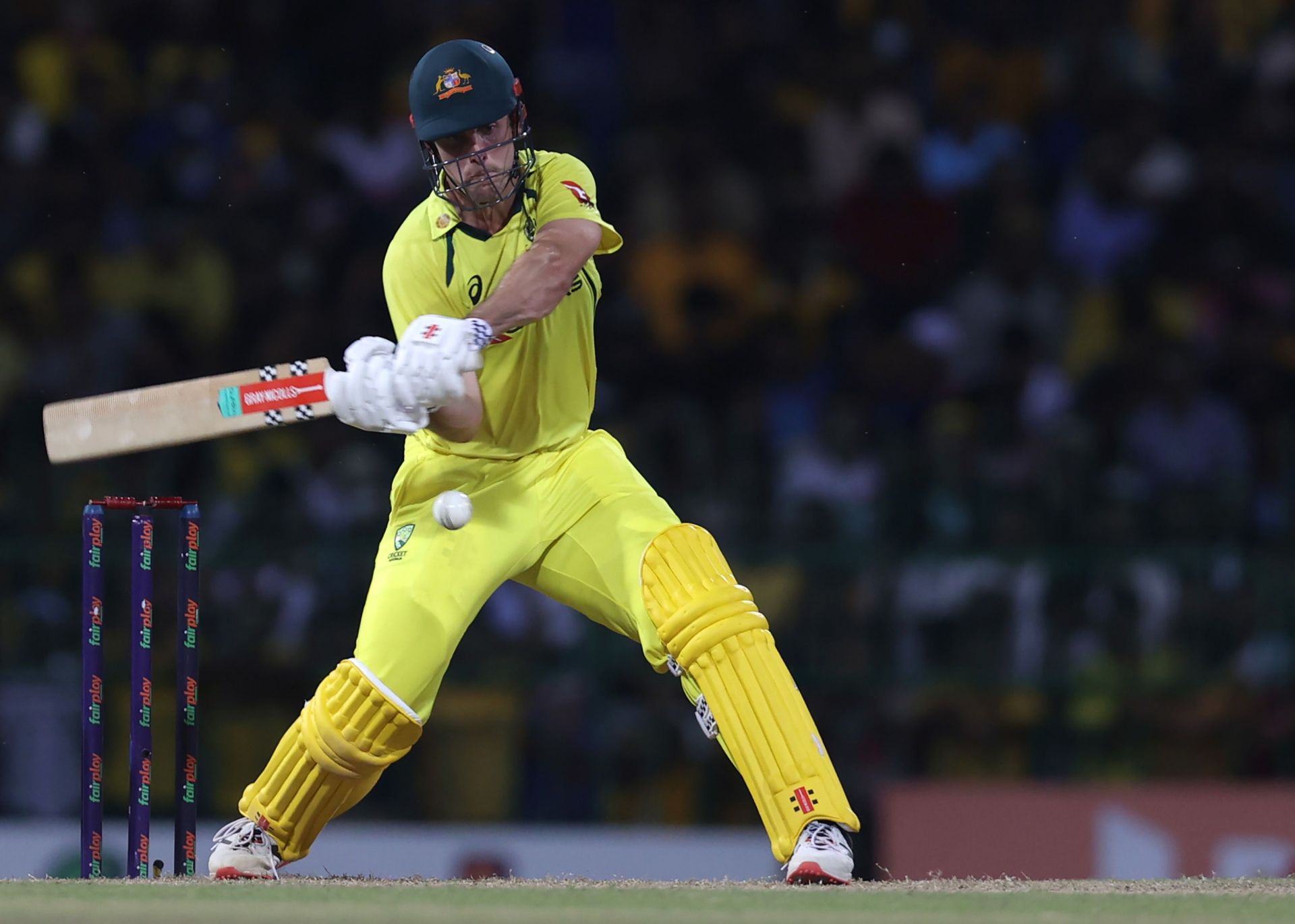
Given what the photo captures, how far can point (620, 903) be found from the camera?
3.53m

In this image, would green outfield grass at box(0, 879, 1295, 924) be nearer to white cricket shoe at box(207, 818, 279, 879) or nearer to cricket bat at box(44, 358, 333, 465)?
white cricket shoe at box(207, 818, 279, 879)

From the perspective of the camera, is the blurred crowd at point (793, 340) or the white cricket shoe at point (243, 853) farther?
the blurred crowd at point (793, 340)

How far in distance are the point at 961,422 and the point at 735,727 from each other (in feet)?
11.5

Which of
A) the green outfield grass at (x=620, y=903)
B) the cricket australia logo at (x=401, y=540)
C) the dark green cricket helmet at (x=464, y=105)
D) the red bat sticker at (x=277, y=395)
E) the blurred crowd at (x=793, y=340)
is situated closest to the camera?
the green outfield grass at (x=620, y=903)

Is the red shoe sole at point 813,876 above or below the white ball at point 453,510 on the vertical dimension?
below

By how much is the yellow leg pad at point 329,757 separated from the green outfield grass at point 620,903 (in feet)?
0.88

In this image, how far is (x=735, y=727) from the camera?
3977mm

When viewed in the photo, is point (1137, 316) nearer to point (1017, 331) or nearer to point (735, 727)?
point (1017, 331)

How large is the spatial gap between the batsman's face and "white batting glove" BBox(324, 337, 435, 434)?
433mm

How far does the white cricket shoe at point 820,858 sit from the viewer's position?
3.86 m

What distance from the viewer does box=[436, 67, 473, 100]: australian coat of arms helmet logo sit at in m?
4.09

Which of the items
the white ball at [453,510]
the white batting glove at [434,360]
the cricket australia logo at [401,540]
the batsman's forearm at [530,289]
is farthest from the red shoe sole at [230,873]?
the batsman's forearm at [530,289]

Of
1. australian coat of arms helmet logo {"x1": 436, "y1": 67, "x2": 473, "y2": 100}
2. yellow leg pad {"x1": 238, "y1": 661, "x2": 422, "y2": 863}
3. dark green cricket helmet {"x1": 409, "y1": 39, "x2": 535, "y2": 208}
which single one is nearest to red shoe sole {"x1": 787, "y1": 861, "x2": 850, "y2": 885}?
yellow leg pad {"x1": 238, "y1": 661, "x2": 422, "y2": 863}

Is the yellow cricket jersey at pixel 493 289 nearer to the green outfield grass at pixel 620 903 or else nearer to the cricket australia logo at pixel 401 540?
the cricket australia logo at pixel 401 540
